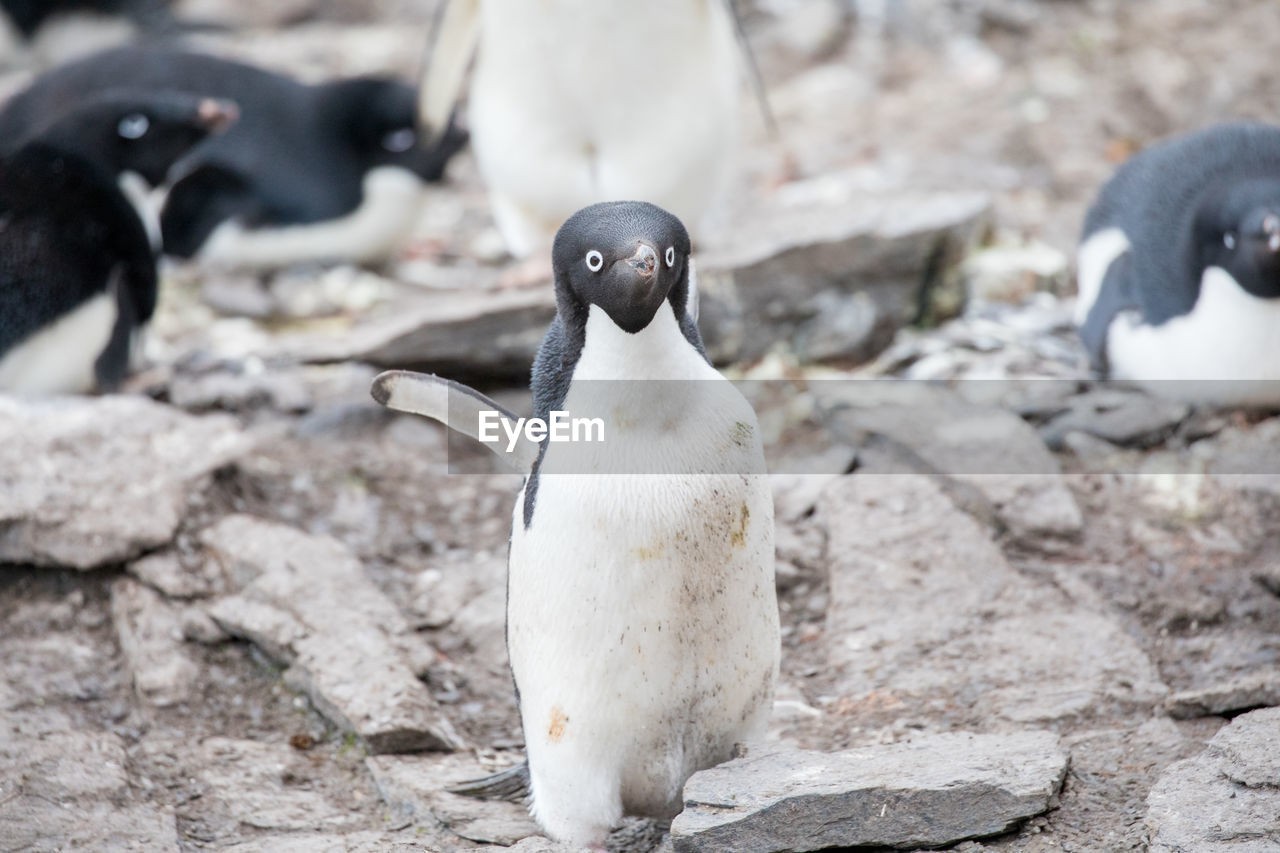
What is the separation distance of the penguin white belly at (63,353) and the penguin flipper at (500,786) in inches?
85.4

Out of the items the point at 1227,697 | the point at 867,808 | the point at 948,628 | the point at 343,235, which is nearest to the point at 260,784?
the point at 867,808

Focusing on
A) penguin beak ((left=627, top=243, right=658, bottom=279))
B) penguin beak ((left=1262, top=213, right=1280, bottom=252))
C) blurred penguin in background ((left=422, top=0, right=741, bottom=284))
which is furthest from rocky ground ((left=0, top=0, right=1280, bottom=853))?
penguin beak ((left=627, top=243, right=658, bottom=279))

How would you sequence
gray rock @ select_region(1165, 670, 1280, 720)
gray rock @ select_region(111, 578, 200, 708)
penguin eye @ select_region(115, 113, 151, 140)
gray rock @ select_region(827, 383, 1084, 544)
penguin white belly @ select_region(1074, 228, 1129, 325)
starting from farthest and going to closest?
penguin eye @ select_region(115, 113, 151, 140), penguin white belly @ select_region(1074, 228, 1129, 325), gray rock @ select_region(827, 383, 1084, 544), gray rock @ select_region(111, 578, 200, 708), gray rock @ select_region(1165, 670, 1280, 720)

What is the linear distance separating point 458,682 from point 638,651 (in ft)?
2.89

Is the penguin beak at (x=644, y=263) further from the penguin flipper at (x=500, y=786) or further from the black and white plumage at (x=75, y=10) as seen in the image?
the black and white plumage at (x=75, y=10)

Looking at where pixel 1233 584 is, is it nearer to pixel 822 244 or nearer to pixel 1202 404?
pixel 1202 404

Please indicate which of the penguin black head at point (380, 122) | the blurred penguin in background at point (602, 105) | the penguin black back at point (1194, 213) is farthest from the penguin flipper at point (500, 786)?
the penguin black head at point (380, 122)

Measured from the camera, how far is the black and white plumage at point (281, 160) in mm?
5344

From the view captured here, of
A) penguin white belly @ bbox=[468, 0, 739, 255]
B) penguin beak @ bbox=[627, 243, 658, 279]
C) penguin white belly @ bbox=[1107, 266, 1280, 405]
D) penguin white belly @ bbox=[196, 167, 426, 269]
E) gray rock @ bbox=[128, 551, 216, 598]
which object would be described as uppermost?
penguin white belly @ bbox=[468, 0, 739, 255]

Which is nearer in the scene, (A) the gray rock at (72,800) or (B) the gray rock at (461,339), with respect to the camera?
(A) the gray rock at (72,800)

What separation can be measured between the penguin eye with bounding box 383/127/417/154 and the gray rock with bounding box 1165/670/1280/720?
3917mm

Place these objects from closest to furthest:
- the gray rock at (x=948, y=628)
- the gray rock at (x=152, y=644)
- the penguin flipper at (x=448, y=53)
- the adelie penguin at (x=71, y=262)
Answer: the gray rock at (x=948, y=628) < the gray rock at (x=152, y=644) < the adelie penguin at (x=71, y=262) < the penguin flipper at (x=448, y=53)

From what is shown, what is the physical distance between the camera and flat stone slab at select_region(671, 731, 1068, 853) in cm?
214

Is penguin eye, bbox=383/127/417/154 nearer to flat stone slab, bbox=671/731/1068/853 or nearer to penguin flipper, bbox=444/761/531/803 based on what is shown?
penguin flipper, bbox=444/761/531/803
